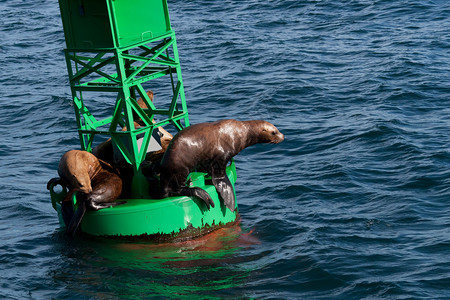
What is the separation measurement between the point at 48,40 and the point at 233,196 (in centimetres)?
1968

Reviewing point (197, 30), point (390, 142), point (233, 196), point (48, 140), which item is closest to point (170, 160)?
point (233, 196)

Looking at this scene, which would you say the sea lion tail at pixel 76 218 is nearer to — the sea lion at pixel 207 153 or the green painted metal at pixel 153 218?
the green painted metal at pixel 153 218

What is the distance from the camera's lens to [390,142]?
59.7ft

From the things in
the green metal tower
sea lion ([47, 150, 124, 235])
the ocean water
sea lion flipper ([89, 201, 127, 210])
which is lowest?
the ocean water

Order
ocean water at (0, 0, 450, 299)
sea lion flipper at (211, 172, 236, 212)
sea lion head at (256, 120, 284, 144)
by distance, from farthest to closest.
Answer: sea lion head at (256, 120, 284, 144) < sea lion flipper at (211, 172, 236, 212) < ocean water at (0, 0, 450, 299)

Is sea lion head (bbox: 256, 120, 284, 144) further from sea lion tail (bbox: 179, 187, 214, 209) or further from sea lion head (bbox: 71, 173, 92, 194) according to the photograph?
sea lion head (bbox: 71, 173, 92, 194)

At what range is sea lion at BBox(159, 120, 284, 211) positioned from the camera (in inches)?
518

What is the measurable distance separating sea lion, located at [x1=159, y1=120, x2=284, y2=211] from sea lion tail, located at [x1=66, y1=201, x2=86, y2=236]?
1370 millimetres

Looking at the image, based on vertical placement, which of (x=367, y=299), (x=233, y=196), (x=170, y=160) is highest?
(x=170, y=160)

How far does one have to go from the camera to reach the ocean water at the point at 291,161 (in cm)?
1245

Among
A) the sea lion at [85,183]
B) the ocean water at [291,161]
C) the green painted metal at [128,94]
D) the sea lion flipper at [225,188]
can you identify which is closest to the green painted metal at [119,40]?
the green painted metal at [128,94]

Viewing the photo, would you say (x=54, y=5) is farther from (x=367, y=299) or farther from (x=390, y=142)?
(x=367, y=299)

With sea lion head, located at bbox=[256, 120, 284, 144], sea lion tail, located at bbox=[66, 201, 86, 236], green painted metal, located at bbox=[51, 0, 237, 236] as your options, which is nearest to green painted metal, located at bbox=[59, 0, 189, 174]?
green painted metal, located at bbox=[51, 0, 237, 236]

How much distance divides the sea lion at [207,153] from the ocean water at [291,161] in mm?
910
